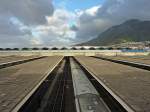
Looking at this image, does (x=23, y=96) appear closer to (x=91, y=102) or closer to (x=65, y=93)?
(x=65, y=93)

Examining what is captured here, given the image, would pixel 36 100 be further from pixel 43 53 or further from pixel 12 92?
pixel 43 53

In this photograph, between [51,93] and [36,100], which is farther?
[51,93]

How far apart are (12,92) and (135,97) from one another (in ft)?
28.9

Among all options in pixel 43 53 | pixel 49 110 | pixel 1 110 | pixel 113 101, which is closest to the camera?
pixel 1 110

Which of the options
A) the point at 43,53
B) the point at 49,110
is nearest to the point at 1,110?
the point at 49,110

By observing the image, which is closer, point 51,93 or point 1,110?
point 1,110

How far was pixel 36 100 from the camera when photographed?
758 inches

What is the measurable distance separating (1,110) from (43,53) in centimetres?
15773

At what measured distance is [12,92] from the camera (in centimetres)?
2188

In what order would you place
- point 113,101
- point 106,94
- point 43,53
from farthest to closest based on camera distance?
point 43,53 → point 106,94 → point 113,101

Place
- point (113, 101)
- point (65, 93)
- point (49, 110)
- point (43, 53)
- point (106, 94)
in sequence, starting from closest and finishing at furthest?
1. point (49, 110)
2. point (113, 101)
3. point (106, 94)
4. point (65, 93)
5. point (43, 53)

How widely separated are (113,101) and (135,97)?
1.35m

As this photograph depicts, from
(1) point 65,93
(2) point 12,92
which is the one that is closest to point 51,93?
(1) point 65,93

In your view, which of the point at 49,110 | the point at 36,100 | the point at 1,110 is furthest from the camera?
the point at 36,100
